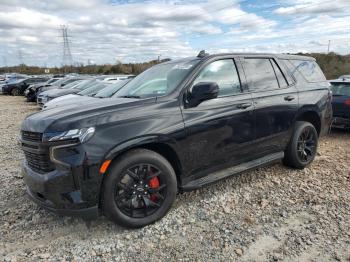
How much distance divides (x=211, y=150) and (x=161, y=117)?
782mm

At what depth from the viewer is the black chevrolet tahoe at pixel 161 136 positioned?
3.03 metres

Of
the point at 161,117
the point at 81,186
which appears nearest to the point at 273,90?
the point at 161,117

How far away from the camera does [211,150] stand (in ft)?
12.4

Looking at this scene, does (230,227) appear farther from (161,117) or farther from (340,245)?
(161,117)

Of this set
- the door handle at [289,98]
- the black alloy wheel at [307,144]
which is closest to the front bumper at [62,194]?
the door handle at [289,98]

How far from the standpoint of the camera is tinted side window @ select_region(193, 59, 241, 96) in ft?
12.8

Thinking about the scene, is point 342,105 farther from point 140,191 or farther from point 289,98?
point 140,191

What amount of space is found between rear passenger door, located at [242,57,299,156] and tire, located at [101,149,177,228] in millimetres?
1536

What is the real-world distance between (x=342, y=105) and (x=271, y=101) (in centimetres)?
397

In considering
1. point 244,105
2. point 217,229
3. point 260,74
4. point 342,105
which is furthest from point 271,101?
point 342,105

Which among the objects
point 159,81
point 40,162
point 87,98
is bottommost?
point 40,162

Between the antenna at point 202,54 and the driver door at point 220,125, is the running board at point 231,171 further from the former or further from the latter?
the antenna at point 202,54

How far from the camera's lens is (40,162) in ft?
10.3

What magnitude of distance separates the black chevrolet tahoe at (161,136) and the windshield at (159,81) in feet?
0.06
